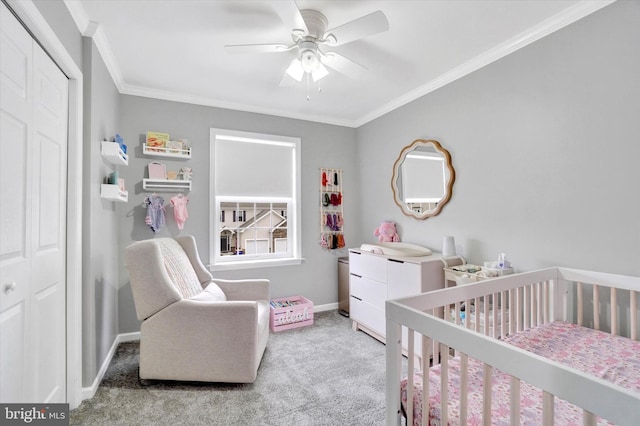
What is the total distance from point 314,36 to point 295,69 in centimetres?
27

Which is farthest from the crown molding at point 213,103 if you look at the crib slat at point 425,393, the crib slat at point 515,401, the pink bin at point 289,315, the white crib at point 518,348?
the crib slat at point 515,401

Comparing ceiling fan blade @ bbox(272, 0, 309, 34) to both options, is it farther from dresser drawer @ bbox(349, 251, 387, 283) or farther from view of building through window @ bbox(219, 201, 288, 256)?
view of building through window @ bbox(219, 201, 288, 256)

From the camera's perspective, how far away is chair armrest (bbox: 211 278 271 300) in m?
2.69

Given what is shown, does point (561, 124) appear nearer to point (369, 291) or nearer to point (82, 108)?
point (369, 291)

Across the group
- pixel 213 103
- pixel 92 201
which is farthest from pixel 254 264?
pixel 213 103

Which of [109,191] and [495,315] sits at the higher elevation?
[109,191]

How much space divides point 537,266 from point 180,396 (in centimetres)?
264

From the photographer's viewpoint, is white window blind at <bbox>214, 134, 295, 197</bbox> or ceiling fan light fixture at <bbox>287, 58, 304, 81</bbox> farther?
white window blind at <bbox>214, 134, 295, 197</bbox>

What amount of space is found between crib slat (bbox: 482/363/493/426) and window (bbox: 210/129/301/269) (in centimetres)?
279

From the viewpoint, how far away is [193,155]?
321cm

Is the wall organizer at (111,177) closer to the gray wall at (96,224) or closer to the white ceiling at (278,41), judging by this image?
the gray wall at (96,224)

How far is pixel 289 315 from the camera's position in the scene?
10.4 ft

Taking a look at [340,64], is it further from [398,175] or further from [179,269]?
[179,269]

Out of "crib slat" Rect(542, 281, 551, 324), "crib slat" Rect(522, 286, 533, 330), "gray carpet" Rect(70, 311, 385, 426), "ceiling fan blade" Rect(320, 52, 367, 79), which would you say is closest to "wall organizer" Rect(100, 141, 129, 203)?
"gray carpet" Rect(70, 311, 385, 426)
